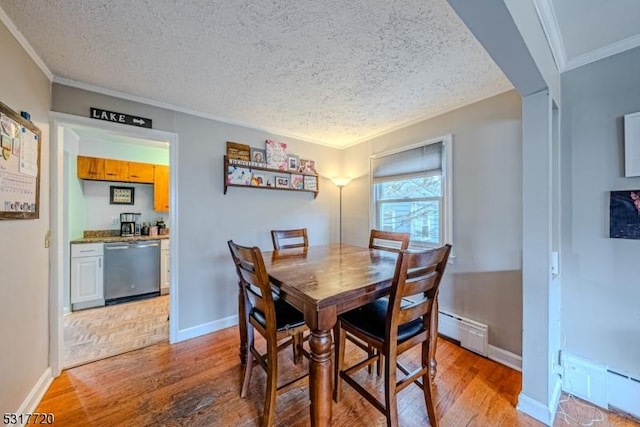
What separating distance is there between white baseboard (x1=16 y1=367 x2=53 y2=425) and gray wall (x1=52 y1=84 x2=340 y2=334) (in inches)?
34.7

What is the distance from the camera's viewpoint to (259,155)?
2936 mm

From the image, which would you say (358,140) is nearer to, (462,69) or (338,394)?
(462,69)

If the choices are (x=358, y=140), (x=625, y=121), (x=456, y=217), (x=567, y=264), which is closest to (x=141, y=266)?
(x=358, y=140)

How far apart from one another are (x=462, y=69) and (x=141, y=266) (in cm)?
434

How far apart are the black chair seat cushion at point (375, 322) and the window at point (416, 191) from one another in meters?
1.30

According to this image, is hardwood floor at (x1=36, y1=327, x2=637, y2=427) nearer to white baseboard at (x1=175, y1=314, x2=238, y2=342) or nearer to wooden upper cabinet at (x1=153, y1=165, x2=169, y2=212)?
white baseboard at (x1=175, y1=314, x2=238, y2=342)

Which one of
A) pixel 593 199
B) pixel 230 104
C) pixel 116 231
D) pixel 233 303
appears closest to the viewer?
pixel 593 199

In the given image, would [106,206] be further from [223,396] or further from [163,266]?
[223,396]

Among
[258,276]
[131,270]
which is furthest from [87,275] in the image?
[258,276]

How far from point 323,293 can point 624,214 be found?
189 centimetres

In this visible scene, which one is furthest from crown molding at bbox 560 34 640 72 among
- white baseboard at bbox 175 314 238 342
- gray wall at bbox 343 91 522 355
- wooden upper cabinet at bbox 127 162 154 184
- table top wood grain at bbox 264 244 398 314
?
wooden upper cabinet at bbox 127 162 154 184

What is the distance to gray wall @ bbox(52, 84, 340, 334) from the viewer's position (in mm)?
2434

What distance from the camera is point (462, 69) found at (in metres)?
1.80

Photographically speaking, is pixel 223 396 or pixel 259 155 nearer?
pixel 223 396
